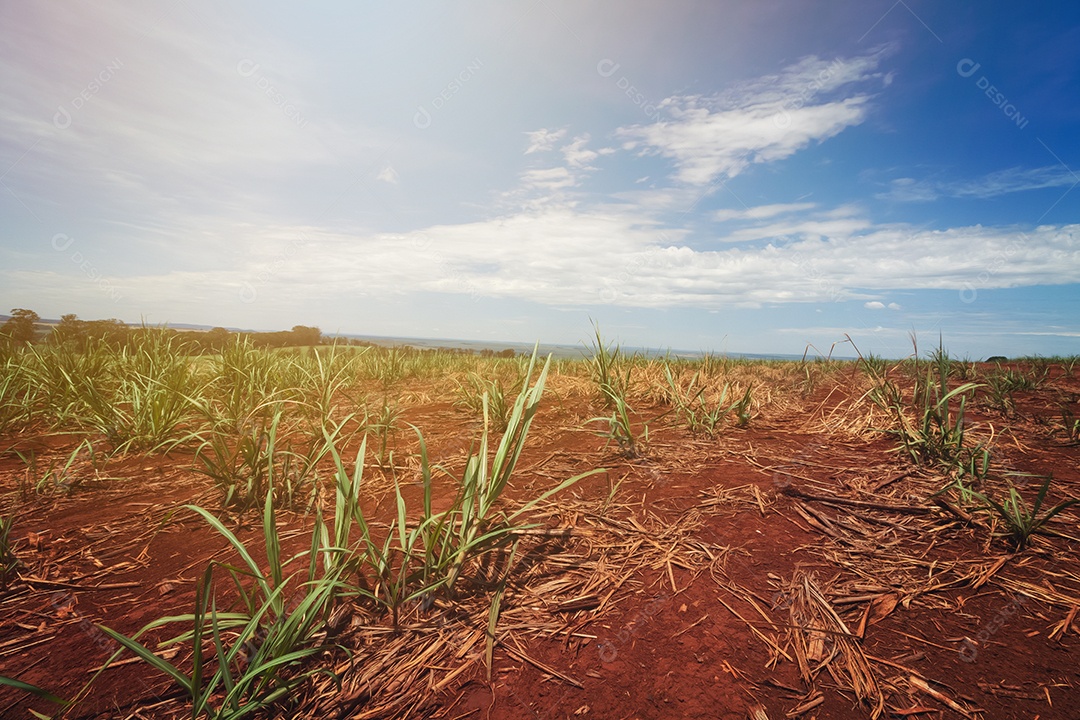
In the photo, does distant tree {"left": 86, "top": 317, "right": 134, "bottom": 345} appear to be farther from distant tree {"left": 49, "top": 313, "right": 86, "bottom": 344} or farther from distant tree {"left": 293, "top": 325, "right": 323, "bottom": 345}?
distant tree {"left": 293, "top": 325, "right": 323, "bottom": 345}

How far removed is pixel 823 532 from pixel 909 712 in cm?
69

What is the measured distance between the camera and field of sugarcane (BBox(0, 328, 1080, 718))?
1.09 metres

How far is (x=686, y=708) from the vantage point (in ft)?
3.34

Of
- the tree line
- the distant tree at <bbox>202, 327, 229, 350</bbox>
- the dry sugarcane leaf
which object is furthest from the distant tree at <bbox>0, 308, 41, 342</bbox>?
the dry sugarcane leaf

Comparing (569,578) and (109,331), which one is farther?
(109,331)

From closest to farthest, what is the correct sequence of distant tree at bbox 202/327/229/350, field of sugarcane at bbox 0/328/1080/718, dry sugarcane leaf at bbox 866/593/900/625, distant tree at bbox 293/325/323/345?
field of sugarcane at bbox 0/328/1080/718
dry sugarcane leaf at bbox 866/593/900/625
distant tree at bbox 202/327/229/350
distant tree at bbox 293/325/323/345

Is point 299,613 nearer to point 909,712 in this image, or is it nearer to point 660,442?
point 909,712

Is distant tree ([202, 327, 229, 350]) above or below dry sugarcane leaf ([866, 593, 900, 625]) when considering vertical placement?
above

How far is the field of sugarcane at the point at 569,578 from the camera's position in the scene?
3.58 ft

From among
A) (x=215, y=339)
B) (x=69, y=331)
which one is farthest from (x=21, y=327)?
(x=215, y=339)

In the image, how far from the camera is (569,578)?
1470mm

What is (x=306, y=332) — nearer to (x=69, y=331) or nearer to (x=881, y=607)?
(x=69, y=331)

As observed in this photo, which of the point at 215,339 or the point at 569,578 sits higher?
the point at 215,339

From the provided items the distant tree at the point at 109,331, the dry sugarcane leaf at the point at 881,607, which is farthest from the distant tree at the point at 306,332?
the dry sugarcane leaf at the point at 881,607
